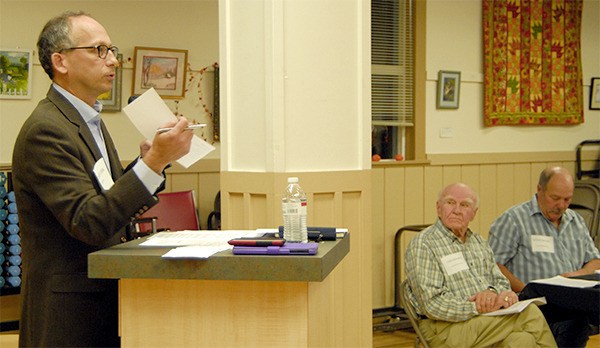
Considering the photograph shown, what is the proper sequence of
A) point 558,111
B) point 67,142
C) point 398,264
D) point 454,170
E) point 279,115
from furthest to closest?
point 558,111
point 454,170
point 398,264
point 279,115
point 67,142

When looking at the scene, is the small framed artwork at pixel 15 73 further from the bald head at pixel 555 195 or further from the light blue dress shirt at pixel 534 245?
the bald head at pixel 555 195

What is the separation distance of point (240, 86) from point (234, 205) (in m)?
0.57

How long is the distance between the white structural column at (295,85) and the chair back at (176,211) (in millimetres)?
1894

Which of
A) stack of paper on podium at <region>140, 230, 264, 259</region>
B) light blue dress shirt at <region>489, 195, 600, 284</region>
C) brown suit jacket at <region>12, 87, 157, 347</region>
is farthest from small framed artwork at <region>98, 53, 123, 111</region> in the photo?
brown suit jacket at <region>12, 87, 157, 347</region>

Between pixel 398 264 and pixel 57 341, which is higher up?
pixel 57 341

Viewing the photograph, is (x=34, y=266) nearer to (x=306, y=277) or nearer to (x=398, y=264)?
(x=306, y=277)

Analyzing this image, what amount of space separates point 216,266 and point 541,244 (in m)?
2.77

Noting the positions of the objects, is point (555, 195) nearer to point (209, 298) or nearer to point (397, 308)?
point (397, 308)

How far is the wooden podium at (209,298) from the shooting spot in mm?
1959

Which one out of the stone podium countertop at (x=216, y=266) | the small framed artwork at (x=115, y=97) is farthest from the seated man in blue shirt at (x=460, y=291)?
the small framed artwork at (x=115, y=97)

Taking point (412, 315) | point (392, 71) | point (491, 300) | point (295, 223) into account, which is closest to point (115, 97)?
point (392, 71)

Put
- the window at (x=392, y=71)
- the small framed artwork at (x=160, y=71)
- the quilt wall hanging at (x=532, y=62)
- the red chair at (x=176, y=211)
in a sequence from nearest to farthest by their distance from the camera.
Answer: the red chair at (x=176, y=211) → the small framed artwork at (x=160, y=71) → the window at (x=392, y=71) → the quilt wall hanging at (x=532, y=62)

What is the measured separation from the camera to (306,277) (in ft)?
6.25

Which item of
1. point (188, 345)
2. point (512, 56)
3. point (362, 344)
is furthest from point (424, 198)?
point (188, 345)
